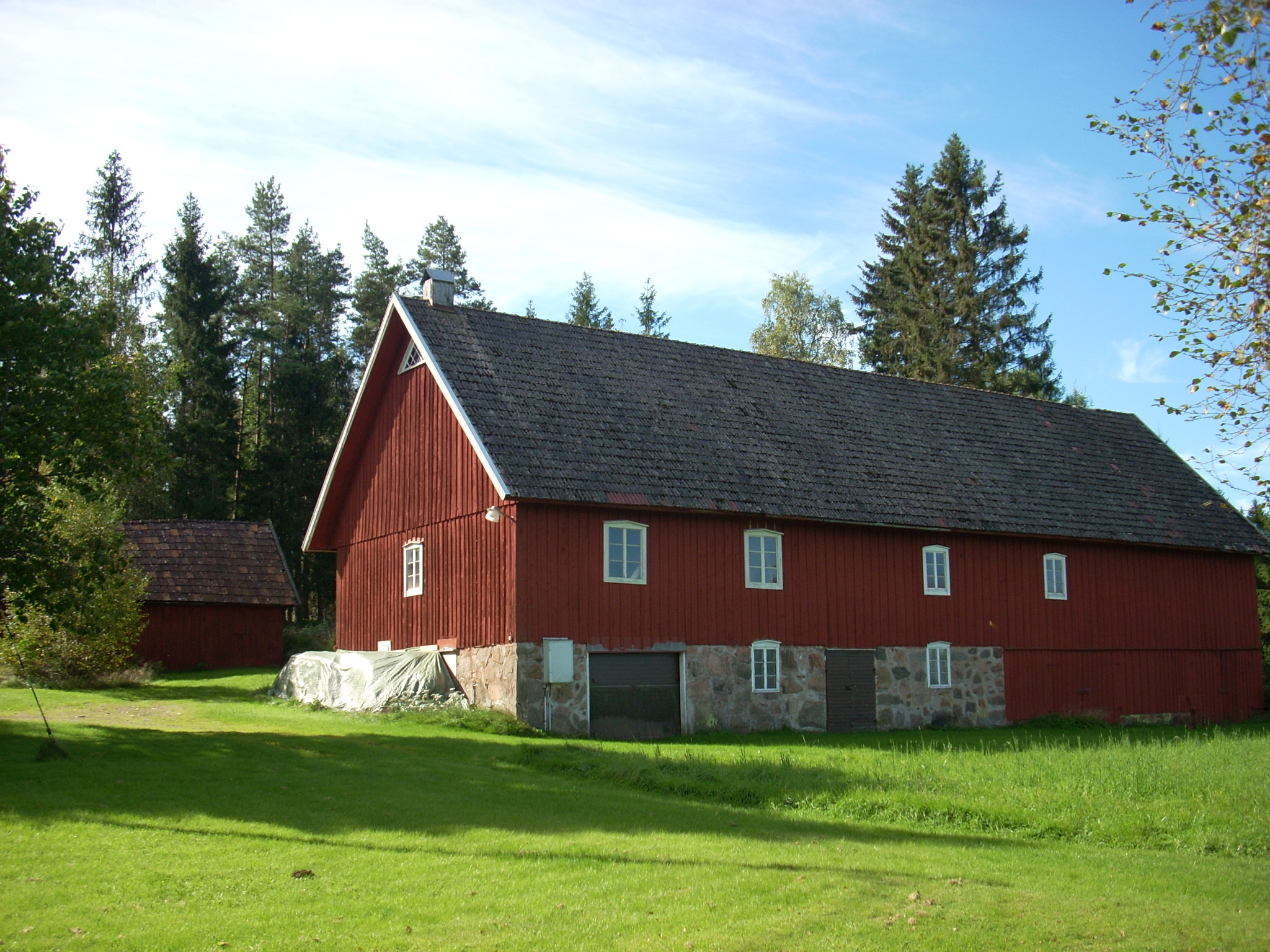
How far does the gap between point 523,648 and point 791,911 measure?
12211 millimetres

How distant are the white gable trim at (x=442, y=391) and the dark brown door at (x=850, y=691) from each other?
7987 millimetres

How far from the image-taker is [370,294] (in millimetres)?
55281

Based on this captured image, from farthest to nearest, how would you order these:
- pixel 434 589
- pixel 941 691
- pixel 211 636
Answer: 1. pixel 211 636
2. pixel 941 691
3. pixel 434 589

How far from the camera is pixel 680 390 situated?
2594 cm

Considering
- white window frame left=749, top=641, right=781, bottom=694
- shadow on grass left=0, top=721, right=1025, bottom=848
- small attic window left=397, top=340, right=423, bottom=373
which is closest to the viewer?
shadow on grass left=0, top=721, right=1025, bottom=848

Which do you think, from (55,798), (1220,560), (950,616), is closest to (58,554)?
(55,798)

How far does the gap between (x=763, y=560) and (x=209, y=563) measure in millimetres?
18830

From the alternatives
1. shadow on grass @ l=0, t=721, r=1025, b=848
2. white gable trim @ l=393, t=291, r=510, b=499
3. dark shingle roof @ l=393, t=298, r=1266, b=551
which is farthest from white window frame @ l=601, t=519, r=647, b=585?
shadow on grass @ l=0, t=721, r=1025, b=848

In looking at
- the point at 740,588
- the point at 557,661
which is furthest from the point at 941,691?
the point at 557,661

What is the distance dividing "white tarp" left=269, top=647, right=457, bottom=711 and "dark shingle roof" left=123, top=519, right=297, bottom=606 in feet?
35.3

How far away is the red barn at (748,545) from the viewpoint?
21.7m

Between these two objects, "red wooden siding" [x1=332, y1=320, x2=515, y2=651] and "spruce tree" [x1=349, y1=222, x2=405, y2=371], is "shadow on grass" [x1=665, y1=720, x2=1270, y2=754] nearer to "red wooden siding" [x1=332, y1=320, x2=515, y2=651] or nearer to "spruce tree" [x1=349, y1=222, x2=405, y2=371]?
"red wooden siding" [x1=332, y1=320, x2=515, y2=651]

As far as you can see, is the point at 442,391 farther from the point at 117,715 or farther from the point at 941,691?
the point at 941,691

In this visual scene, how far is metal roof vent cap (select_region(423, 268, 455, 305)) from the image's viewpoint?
2534cm
